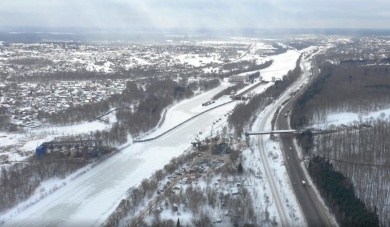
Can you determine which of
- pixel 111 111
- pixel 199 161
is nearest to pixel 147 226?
pixel 199 161

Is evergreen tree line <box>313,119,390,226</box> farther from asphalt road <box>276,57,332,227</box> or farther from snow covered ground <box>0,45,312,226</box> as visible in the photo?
snow covered ground <box>0,45,312,226</box>

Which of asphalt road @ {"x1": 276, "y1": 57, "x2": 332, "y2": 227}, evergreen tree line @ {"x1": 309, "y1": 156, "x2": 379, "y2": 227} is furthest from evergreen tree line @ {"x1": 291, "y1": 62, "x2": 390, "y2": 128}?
evergreen tree line @ {"x1": 309, "y1": 156, "x2": 379, "y2": 227}

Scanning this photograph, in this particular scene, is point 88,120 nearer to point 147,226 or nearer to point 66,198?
point 66,198

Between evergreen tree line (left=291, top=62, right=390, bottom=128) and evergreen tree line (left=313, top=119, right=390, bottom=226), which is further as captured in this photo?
evergreen tree line (left=291, top=62, right=390, bottom=128)

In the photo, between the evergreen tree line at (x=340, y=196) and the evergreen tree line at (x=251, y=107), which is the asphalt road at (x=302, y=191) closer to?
the evergreen tree line at (x=340, y=196)

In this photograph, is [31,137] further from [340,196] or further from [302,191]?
[340,196]

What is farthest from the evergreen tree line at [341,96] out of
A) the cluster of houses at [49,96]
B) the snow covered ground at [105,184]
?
the cluster of houses at [49,96]
